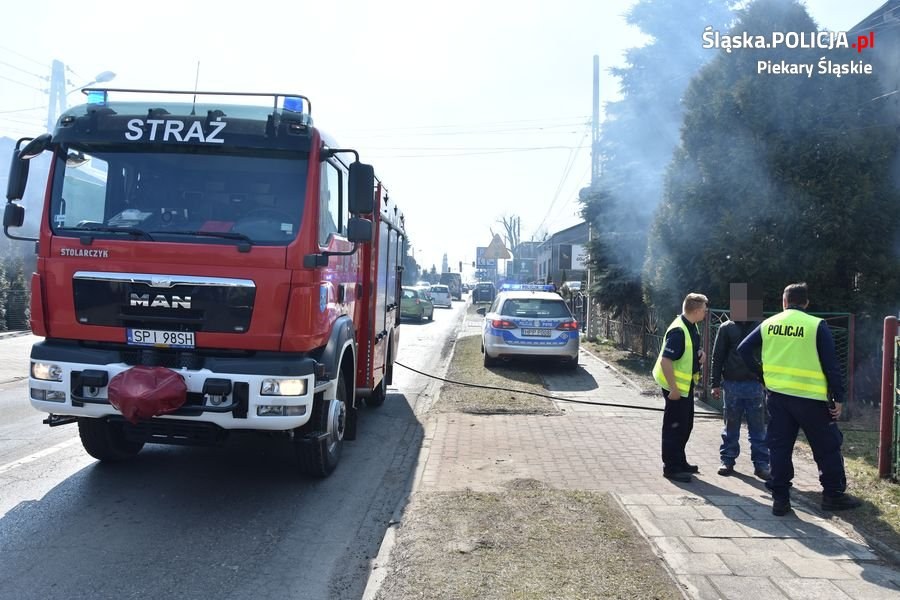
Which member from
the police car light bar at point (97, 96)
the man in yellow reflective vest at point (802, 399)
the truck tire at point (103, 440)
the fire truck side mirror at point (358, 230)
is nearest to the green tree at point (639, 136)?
the man in yellow reflective vest at point (802, 399)

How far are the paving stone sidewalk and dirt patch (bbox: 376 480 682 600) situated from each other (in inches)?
8.7

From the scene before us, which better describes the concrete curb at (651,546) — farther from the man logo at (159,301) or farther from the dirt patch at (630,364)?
the dirt patch at (630,364)

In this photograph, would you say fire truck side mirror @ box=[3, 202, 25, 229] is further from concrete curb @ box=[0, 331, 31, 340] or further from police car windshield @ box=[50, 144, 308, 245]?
concrete curb @ box=[0, 331, 31, 340]

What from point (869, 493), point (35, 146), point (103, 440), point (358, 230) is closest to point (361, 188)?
point (358, 230)

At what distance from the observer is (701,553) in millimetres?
4477

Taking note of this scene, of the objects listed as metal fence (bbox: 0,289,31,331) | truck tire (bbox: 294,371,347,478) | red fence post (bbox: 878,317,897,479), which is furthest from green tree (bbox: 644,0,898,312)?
metal fence (bbox: 0,289,31,331)

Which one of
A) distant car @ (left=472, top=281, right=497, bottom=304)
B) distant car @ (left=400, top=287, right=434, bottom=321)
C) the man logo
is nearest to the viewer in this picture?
the man logo

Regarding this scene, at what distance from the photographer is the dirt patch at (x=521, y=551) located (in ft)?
12.9

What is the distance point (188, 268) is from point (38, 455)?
2997 mm

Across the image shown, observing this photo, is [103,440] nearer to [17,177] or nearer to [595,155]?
[17,177]

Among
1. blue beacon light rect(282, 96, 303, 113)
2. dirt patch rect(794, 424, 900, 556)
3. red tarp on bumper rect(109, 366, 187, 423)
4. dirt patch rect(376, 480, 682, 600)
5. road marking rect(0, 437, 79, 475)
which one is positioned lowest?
road marking rect(0, 437, 79, 475)

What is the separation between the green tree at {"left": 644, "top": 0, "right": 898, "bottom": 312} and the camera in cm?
985

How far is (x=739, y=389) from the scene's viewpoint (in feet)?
21.6

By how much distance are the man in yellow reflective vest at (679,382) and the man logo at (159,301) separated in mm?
3983
